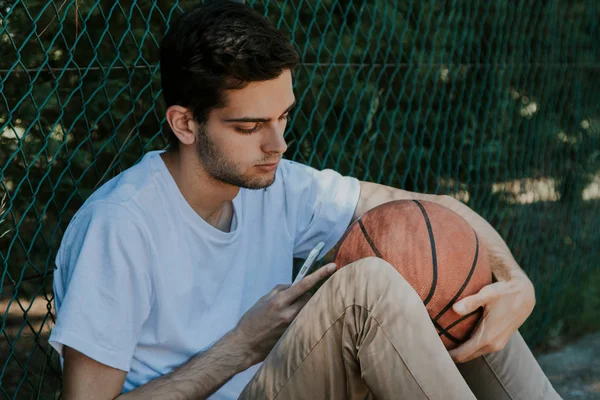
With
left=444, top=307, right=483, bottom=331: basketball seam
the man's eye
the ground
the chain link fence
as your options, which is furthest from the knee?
the ground

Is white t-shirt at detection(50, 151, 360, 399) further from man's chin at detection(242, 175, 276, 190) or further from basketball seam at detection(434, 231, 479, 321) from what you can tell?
basketball seam at detection(434, 231, 479, 321)

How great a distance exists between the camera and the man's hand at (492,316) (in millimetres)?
2635

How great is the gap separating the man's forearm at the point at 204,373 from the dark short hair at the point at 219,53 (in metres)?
0.71

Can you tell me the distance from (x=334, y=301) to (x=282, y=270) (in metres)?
0.68

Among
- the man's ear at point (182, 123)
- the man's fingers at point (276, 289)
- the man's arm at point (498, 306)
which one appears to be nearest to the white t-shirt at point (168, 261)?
A: the man's ear at point (182, 123)

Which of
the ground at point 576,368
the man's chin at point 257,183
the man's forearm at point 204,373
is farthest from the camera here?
the ground at point 576,368

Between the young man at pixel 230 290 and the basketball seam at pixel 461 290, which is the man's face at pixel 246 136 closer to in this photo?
the young man at pixel 230 290

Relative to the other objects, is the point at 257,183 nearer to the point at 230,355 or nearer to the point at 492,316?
the point at 230,355

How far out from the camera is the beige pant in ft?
7.79

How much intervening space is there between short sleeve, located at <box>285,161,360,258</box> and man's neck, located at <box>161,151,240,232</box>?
0.40 meters

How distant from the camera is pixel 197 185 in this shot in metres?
2.81

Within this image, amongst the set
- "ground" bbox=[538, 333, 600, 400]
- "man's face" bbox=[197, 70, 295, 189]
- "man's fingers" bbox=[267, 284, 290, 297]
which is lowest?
"ground" bbox=[538, 333, 600, 400]

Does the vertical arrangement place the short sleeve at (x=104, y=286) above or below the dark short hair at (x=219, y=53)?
below

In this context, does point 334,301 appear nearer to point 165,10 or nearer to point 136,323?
point 136,323
